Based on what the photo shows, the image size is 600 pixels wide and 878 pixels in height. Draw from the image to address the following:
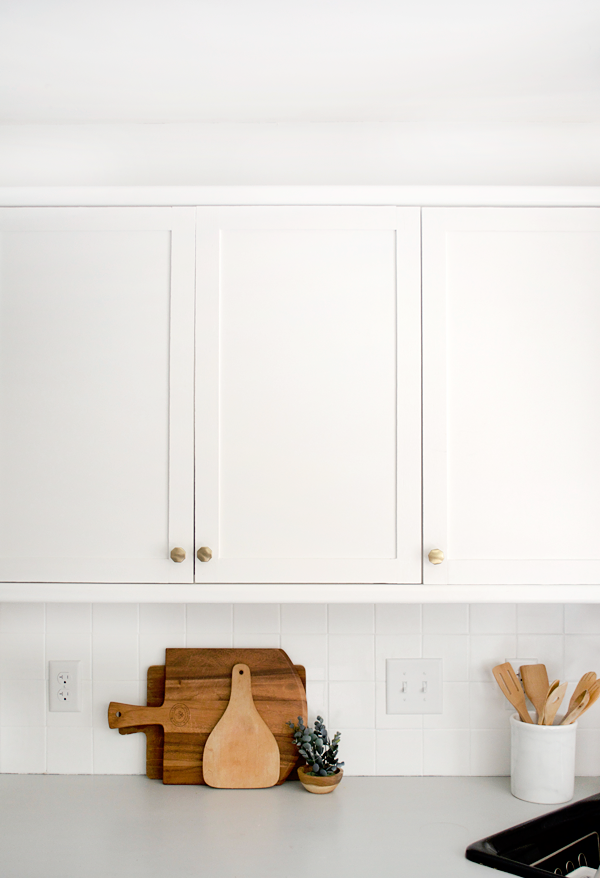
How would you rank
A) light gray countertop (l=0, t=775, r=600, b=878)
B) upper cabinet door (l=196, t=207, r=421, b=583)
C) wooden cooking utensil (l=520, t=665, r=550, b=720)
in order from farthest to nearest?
wooden cooking utensil (l=520, t=665, r=550, b=720) < upper cabinet door (l=196, t=207, r=421, b=583) < light gray countertop (l=0, t=775, r=600, b=878)

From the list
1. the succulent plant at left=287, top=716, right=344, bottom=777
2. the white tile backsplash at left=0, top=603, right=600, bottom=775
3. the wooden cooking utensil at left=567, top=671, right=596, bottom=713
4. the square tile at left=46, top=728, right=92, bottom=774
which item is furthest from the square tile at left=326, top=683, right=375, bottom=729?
the square tile at left=46, top=728, right=92, bottom=774

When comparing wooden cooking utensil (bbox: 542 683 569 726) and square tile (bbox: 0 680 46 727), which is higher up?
wooden cooking utensil (bbox: 542 683 569 726)

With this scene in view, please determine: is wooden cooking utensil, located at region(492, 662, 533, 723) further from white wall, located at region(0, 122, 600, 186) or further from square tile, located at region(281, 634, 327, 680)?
white wall, located at region(0, 122, 600, 186)

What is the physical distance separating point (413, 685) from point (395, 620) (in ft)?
0.54

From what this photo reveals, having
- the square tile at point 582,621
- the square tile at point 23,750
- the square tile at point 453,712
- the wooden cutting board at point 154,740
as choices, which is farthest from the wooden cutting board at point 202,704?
the square tile at point 582,621

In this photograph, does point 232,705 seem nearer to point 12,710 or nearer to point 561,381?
point 12,710

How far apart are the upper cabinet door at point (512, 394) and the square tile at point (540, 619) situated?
328mm

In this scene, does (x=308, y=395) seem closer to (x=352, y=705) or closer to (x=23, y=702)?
(x=352, y=705)

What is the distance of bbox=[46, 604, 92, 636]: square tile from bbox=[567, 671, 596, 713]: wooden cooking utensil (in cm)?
117

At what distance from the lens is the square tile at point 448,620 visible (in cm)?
165

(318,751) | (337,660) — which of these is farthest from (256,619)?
(318,751)

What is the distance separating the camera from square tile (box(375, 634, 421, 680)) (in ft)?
5.42

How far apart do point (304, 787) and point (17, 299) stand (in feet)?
4.17

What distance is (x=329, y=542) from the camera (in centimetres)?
135
